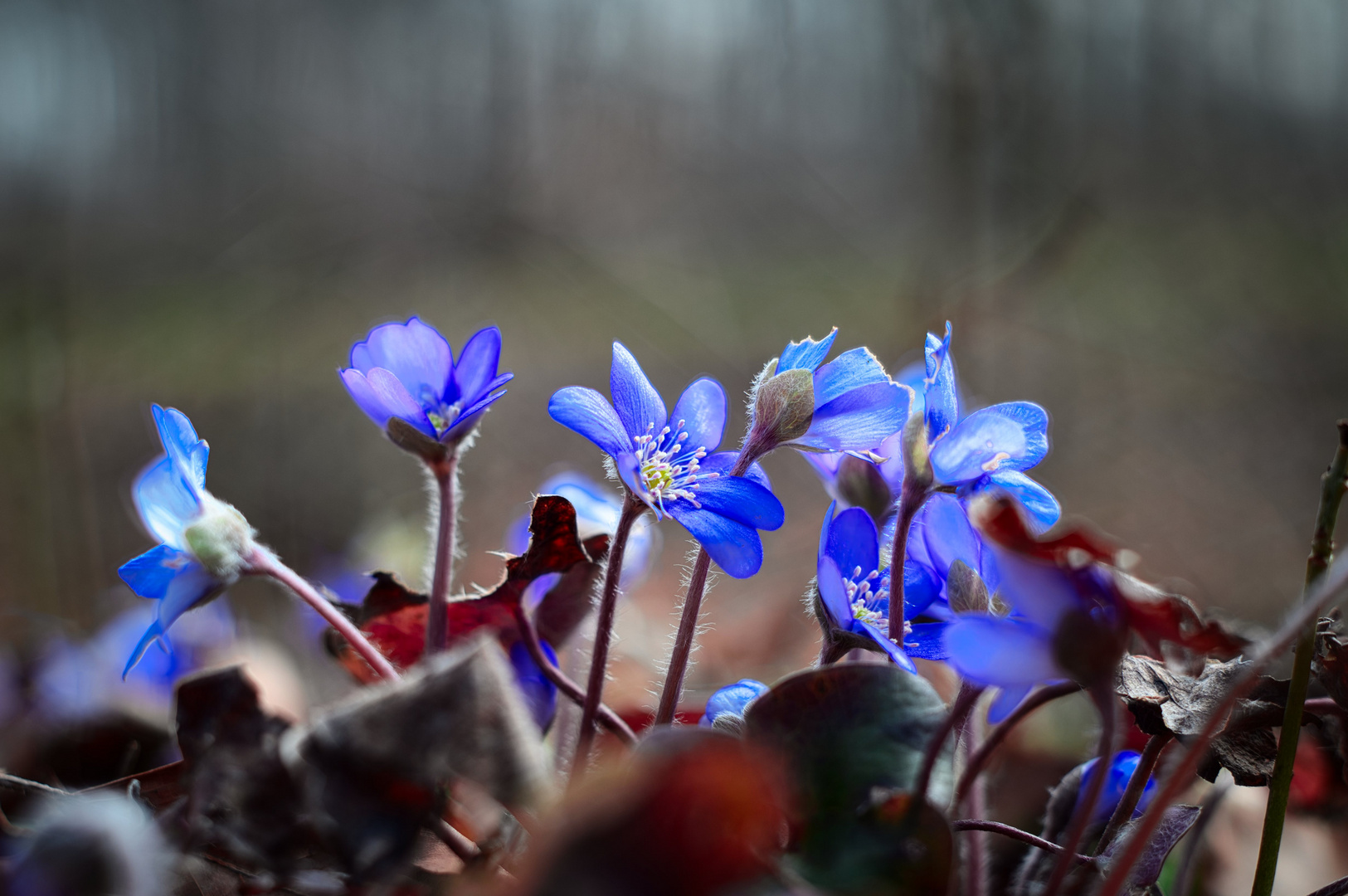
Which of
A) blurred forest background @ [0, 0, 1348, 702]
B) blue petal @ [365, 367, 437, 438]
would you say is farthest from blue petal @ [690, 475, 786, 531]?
blurred forest background @ [0, 0, 1348, 702]

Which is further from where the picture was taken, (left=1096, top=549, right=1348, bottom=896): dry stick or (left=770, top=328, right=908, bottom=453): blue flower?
(left=770, top=328, right=908, bottom=453): blue flower

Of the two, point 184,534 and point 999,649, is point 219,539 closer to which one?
point 184,534

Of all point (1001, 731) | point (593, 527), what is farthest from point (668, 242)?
point (1001, 731)

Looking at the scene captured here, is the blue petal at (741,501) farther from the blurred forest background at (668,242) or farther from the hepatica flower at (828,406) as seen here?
the blurred forest background at (668,242)

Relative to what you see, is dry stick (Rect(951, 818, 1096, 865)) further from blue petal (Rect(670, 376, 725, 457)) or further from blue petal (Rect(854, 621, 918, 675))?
blue petal (Rect(670, 376, 725, 457))

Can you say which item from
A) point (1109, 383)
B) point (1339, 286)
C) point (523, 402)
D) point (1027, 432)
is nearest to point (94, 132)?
point (523, 402)

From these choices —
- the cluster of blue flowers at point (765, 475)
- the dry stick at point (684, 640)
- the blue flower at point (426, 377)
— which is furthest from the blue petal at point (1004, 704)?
the blue flower at point (426, 377)
